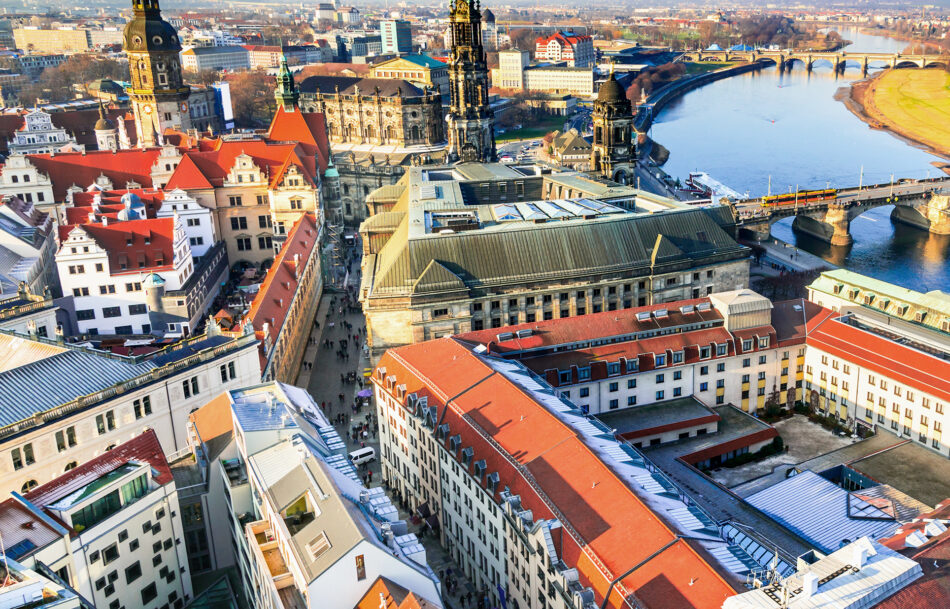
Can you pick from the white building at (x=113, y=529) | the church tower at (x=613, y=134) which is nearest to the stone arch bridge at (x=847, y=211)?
the church tower at (x=613, y=134)

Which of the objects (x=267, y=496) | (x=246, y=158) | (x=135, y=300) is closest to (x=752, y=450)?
(x=267, y=496)

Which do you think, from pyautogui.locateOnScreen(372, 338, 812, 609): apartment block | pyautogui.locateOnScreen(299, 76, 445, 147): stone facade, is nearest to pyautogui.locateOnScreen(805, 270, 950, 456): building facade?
pyautogui.locateOnScreen(372, 338, 812, 609): apartment block

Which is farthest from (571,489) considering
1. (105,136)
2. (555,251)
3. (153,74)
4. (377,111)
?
(105,136)

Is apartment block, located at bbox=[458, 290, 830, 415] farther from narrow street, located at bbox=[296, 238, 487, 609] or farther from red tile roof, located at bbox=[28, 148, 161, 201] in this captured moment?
red tile roof, located at bbox=[28, 148, 161, 201]

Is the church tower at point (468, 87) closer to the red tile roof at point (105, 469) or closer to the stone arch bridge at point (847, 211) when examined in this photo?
the stone arch bridge at point (847, 211)

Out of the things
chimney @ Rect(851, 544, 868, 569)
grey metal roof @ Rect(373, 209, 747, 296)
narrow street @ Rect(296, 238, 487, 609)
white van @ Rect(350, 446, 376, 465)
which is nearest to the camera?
chimney @ Rect(851, 544, 868, 569)

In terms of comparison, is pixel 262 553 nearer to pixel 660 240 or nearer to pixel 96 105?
pixel 660 240
